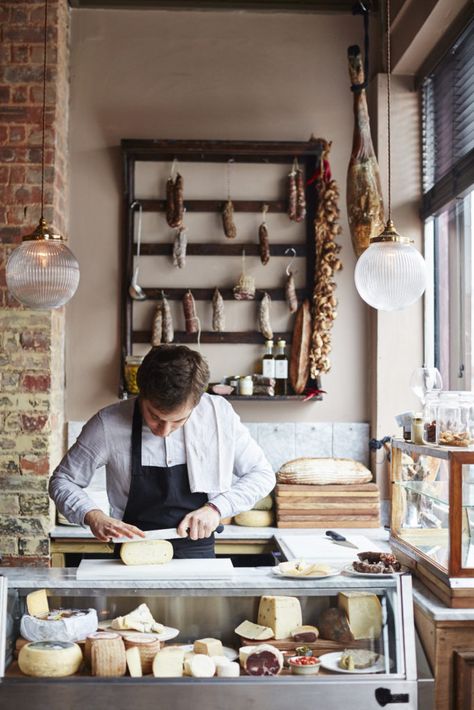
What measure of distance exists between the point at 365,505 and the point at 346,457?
0.59m

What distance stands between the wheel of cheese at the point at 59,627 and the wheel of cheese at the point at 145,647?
0.11m

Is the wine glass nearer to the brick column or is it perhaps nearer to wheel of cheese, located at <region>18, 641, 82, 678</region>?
wheel of cheese, located at <region>18, 641, 82, 678</region>

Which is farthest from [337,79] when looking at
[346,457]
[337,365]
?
[346,457]

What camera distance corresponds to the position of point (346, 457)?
5.00 m

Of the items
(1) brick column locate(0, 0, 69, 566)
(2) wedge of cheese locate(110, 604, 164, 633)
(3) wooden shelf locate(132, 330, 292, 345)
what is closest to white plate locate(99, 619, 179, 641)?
(2) wedge of cheese locate(110, 604, 164, 633)

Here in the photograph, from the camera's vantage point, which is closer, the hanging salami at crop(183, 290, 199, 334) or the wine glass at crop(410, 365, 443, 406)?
the wine glass at crop(410, 365, 443, 406)

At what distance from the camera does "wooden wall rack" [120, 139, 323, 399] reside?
492cm

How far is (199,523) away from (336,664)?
2.35 feet

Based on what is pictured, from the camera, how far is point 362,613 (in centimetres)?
226

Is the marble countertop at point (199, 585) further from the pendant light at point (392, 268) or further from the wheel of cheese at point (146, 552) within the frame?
the pendant light at point (392, 268)

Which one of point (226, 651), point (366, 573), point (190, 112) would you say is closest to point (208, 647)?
point (226, 651)

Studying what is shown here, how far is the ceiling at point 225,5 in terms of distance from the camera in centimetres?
505

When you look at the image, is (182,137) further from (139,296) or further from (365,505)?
(365,505)

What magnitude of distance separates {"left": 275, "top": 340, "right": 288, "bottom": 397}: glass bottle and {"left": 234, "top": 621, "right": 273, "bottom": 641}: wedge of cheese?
8.80 ft
